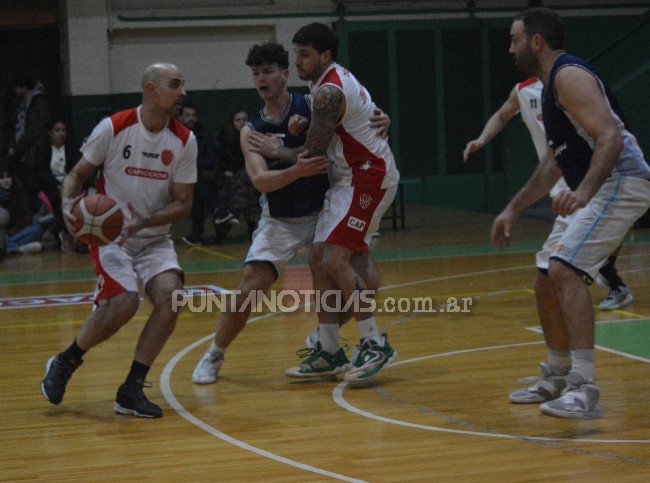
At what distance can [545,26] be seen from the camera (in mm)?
5422

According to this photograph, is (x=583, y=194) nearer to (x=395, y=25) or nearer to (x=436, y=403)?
(x=436, y=403)

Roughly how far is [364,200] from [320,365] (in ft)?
3.33

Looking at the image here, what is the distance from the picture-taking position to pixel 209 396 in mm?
6266

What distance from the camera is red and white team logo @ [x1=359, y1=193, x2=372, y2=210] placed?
6391 millimetres

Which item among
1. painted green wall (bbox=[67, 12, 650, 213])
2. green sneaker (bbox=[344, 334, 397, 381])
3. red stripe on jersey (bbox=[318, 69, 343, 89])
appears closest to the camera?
red stripe on jersey (bbox=[318, 69, 343, 89])

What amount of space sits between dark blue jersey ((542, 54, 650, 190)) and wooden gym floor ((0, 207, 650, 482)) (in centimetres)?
120

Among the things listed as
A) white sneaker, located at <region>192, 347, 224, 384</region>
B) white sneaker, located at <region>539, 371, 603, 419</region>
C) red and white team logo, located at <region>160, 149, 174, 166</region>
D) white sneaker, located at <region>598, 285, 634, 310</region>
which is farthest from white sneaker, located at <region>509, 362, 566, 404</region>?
Answer: white sneaker, located at <region>598, 285, 634, 310</region>

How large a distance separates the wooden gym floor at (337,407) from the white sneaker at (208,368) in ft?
0.27

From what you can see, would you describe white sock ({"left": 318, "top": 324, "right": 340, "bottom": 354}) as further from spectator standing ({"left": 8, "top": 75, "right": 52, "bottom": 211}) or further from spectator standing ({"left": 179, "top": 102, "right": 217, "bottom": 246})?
spectator standing ({"left": 8, "top": 75, "right": 52, "bottom": 211})

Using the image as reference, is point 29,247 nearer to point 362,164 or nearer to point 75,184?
point 75,184

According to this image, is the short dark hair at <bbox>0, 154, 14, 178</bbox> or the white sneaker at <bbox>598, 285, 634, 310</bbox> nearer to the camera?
the white sneaker at <bbox>598, 285, 634, 310</bbox>

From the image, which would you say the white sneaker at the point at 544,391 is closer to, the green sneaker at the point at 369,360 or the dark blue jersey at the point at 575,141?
the green sneaker at the point at 369,360

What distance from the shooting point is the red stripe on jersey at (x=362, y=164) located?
6410mm

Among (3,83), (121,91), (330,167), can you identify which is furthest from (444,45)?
(330,167)
